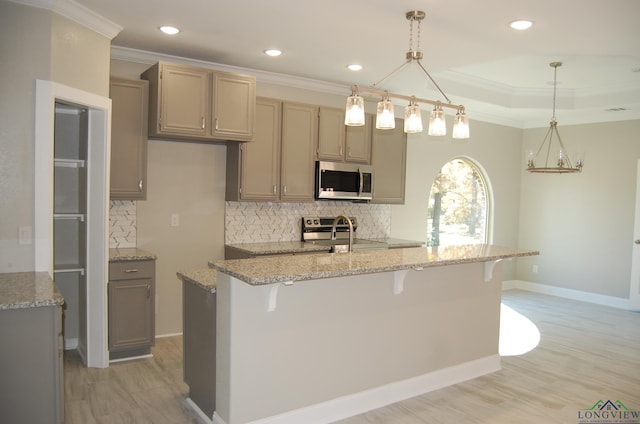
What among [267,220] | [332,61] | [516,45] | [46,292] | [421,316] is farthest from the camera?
[267,220]

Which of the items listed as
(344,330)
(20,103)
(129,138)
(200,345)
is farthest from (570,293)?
(20,103)

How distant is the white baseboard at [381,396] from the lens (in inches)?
115

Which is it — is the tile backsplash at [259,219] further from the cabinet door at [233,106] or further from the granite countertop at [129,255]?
the cabinet door at [233,106]

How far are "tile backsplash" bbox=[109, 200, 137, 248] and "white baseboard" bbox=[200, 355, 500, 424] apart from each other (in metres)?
1.79

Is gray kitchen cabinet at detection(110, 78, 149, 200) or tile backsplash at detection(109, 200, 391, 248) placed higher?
gray kitchen cabinet at detection(110, 78, 149, 200)

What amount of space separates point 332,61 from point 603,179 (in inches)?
178

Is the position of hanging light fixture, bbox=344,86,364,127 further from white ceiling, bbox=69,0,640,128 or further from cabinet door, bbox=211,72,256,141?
cabinet door, bbox=211,72,256,141

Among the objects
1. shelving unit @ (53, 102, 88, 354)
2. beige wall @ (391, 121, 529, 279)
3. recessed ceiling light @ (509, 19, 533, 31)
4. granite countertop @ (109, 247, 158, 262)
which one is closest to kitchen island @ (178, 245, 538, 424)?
granite countertop @ (109, 247, 158, 262)

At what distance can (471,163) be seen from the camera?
286 inches

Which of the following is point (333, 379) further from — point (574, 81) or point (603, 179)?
point (603, 179)

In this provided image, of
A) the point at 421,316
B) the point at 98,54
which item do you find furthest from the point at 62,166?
the point at 421,316

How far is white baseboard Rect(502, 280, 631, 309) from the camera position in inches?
263

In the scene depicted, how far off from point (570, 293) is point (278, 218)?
15.3ft

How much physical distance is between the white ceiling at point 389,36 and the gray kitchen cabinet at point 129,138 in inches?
16.7
